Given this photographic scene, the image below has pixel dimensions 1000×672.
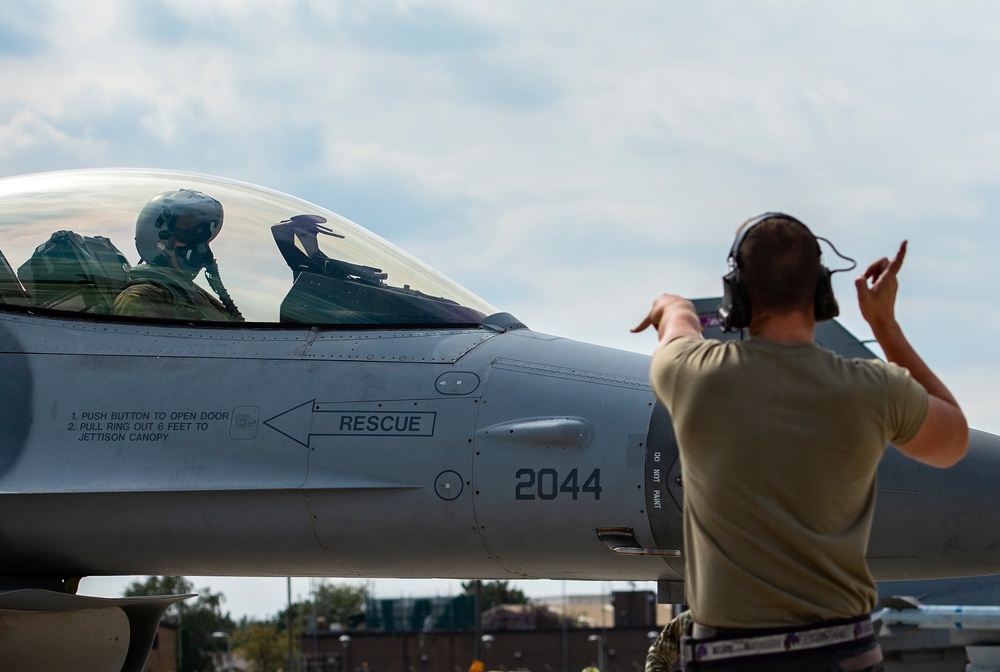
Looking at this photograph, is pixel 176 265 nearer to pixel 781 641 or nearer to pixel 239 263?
pixel 239 263

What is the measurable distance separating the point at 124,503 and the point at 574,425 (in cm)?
220

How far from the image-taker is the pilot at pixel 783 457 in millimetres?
2783

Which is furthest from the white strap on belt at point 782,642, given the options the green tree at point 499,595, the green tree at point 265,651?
the green tree at point 499,595

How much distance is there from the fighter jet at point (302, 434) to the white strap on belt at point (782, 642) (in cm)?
222

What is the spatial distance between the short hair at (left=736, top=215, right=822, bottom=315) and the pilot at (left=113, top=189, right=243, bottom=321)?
3965mm

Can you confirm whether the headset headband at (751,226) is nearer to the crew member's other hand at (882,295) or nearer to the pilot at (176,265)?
the crew member's other hand at (882,295)

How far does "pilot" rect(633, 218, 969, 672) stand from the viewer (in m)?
2.78

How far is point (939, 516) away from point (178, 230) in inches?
162

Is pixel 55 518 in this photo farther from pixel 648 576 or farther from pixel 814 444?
pixel 814 444

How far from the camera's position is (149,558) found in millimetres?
6000

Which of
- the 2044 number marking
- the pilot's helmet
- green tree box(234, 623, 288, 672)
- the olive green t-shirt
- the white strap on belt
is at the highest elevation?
the pilot's helmet

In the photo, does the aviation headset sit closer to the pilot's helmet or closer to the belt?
the belt

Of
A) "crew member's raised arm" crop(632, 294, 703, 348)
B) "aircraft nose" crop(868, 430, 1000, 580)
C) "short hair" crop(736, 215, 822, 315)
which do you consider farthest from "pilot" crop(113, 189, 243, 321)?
"short hair" crop(736, 215, 822, 315)

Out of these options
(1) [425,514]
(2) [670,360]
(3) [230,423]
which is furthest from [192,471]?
(2) [670,360]
